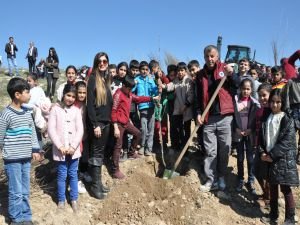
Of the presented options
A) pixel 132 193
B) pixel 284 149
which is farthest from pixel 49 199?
pixel 284 149

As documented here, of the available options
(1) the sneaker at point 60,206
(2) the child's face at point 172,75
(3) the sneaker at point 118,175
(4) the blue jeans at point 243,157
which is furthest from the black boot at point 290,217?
(2) the child's face at point 172,75

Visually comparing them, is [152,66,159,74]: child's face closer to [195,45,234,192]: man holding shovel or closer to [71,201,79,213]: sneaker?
[195,45,234,192]: man holding shovel

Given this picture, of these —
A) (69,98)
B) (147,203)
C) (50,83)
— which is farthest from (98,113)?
(50,83)

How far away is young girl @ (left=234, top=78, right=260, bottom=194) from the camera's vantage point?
512 cm

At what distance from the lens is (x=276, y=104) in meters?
4.33

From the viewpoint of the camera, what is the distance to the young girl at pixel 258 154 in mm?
4599

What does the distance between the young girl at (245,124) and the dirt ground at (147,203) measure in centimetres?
27

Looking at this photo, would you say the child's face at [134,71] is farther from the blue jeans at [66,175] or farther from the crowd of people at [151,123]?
the blue jeans at [66,175]

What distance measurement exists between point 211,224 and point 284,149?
1384 mm

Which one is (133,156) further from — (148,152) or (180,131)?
(180,131)

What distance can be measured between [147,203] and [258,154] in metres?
1.75

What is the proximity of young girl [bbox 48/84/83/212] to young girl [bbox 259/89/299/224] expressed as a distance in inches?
97.0

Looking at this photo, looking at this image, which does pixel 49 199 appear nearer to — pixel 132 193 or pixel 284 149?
pixel 132 193

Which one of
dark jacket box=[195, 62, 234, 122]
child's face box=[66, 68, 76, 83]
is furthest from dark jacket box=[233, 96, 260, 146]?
child's face box=[66, 68, 76, 83]
